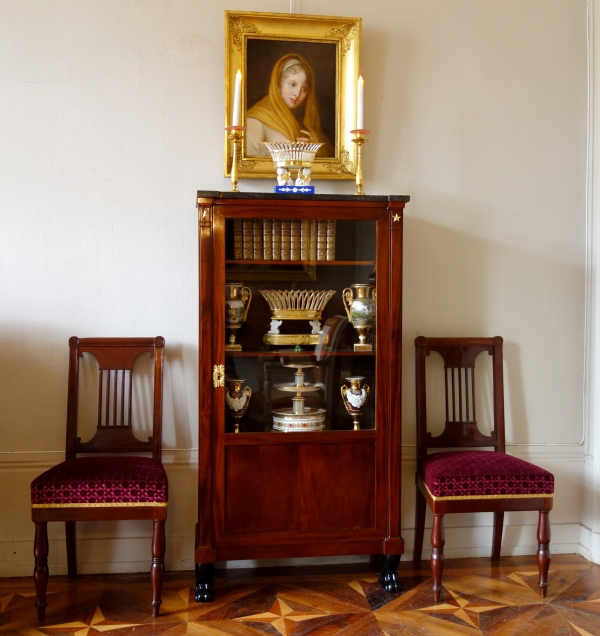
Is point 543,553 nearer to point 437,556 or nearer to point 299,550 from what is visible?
point 437,556

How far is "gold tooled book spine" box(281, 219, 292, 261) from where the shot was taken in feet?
8.34

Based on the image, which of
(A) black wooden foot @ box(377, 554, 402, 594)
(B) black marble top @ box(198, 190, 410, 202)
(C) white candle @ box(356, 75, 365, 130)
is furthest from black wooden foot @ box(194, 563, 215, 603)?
(C) white candle @ box(356, 75, 365, 130)

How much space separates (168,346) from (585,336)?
1.86 metres

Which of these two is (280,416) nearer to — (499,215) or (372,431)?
(372,431)

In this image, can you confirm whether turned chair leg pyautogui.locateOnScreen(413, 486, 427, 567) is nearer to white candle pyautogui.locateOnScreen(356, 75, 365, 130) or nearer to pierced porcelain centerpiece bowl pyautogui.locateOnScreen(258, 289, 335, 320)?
pierced porcelain centerpiece bowl pyautogui.locateOnScreen(258, 289, 335, 320)

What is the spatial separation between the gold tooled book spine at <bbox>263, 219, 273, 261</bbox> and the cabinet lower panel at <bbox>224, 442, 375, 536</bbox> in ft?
2.37

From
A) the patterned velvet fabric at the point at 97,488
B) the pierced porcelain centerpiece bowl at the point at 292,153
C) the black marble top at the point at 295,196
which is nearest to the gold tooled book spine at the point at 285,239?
the black marble top at the point at 295,196

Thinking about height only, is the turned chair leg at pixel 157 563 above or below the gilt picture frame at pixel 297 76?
below

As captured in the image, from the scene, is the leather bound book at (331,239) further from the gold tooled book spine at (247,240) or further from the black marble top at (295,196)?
the gold tooled book spine at (247,240)

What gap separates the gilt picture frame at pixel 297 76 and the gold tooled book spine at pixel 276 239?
361 millimetres

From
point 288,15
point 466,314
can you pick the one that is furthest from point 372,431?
point 288,15

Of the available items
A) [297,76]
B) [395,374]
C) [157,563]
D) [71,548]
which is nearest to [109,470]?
[157,563]

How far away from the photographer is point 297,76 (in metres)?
2.83

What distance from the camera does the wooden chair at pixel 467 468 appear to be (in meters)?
2.51
